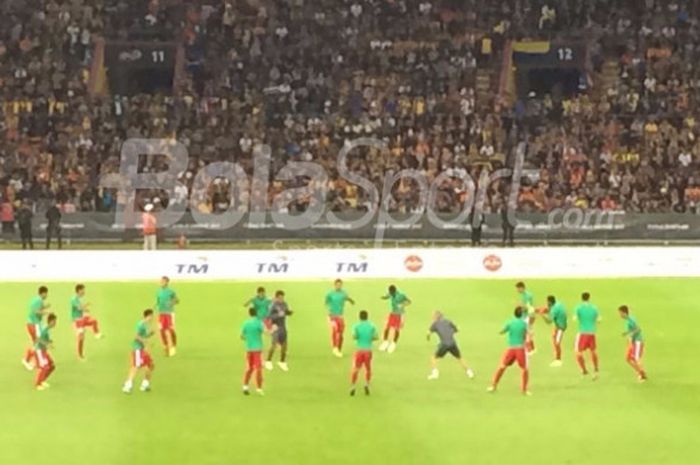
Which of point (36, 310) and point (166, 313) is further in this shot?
point (166, 313)

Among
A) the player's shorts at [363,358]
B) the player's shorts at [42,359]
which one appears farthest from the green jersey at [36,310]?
the player's shorts at [363,358]

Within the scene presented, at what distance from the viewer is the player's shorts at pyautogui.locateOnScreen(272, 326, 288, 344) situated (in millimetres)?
26891

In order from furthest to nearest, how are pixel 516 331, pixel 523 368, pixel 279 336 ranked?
pixel 279 336, pixel 523 368, pixel 516 331

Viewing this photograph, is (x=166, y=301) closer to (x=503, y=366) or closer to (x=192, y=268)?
(x=503, y=366)

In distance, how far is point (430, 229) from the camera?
155ft

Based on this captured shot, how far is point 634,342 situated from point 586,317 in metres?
0.99

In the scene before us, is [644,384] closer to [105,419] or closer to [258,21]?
[105,419]

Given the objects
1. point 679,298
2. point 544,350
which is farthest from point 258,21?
point 544,350

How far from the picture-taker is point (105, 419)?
23281 millimetres

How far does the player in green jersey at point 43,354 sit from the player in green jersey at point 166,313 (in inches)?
124

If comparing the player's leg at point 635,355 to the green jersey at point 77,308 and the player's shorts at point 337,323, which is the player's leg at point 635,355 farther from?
the green jersey at point 77,308

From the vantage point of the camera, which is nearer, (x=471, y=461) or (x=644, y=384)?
(x=471, y=461)

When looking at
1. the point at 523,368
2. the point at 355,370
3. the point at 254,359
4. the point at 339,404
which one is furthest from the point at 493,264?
the point at 254,359

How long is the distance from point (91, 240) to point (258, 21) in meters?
12.2
